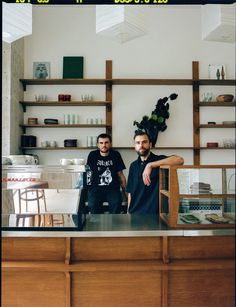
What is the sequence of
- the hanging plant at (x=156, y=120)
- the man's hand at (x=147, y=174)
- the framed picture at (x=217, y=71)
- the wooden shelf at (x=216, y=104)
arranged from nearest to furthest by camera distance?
the man's hand at (x=147, y=174) < the hanging plant at (x=156, y=120) < the wooden shelf at (x=216, y=104) < the framed picture at (x=217, y=71)

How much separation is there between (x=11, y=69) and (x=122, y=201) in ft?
7.51

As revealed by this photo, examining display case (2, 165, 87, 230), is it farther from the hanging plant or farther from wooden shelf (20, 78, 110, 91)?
wooden shelf (20, 78, 110, 91)

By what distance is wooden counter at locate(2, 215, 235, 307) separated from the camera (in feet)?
5.85

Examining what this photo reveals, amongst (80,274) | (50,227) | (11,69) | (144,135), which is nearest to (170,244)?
(80,274)

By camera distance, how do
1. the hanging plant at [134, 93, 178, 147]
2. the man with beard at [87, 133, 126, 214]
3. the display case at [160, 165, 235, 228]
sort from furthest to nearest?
the hanging plant at [134, 93, 178, 147], the man with beard at [87, 133, 126, 214], the display case at [160, 165, 235, 228]

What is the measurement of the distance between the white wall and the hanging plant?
21 centimetres

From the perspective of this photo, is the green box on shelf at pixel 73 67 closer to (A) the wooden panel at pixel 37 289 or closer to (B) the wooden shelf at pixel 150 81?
(B) the wooden shelf at pixel 150 81

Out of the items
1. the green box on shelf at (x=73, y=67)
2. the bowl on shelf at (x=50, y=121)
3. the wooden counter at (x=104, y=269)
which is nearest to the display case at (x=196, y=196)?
the wooden counter at (x=104, y=269)

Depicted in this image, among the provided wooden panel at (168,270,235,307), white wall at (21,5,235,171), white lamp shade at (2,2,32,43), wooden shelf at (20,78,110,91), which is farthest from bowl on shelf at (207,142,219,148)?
white lamp shade at (2,2,32,43)

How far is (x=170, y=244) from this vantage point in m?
1.83

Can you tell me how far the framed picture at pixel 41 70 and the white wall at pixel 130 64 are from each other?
7 cm

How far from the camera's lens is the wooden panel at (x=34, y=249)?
183 centimetres

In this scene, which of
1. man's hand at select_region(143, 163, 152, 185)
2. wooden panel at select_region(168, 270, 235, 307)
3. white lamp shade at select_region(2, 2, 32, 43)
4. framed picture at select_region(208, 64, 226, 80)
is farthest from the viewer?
framed picture at select_region(208, 64, 226, 80)

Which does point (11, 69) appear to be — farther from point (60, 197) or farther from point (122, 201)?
point (60, 197)
